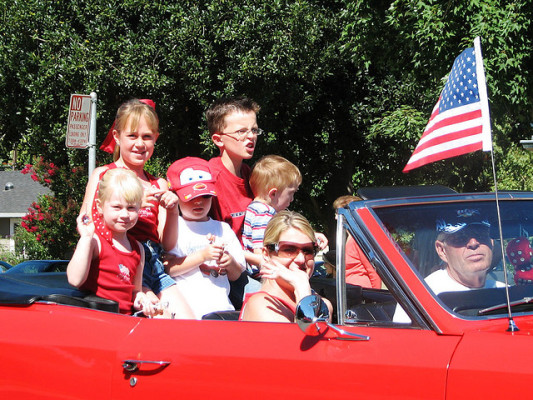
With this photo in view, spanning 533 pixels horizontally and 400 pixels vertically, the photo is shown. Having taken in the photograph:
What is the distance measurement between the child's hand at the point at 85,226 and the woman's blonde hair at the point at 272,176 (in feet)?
3.74

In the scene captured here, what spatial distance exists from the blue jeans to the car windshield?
136 cm

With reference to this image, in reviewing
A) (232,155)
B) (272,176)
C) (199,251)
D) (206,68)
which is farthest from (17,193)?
(199,251)

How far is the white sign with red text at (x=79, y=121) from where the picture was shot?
292 inches

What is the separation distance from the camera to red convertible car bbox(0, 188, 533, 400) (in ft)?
6.88

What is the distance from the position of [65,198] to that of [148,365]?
45.6 feet

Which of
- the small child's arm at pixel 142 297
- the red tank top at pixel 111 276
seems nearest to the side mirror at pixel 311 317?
the small child's arm at pixel 142 297

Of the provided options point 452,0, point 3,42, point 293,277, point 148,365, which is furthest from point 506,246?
point 3,42

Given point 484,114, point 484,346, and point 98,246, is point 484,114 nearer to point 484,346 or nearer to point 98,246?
point 484,346

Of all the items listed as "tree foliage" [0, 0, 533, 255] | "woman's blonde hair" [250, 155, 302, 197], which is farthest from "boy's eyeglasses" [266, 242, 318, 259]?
"tree foliage" [0, 0, 533, 255]

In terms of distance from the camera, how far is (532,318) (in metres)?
2.27

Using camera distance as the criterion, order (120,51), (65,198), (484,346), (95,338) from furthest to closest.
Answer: (65,198) → (120,51) → (95,338) → (484,346)

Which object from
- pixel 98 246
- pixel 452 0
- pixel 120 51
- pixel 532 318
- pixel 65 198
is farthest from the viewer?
pixel 65 198

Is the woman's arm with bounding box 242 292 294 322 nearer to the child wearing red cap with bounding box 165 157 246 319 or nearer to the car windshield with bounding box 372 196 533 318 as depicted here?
the car windshield with bounding box 372 196 533 318

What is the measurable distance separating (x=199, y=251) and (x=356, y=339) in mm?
→ 1416
